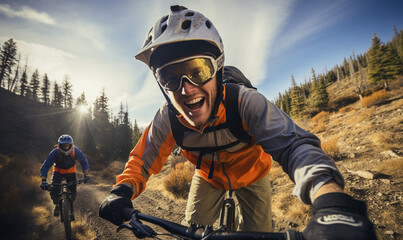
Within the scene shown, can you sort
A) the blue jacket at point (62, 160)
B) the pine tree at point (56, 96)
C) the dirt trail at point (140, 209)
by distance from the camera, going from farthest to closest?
1. the pine tree at point (56, 96)
2. the blue jacket at point (62, 160)
3. the dirt trail at point (140, 209)

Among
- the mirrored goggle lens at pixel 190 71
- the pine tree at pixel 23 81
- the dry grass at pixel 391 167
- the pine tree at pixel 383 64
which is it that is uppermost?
the pine tree at pixel 23 81

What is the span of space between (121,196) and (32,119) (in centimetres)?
6974

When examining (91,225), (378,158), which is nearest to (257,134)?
(378,158)

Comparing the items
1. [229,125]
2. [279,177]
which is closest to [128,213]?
[229,125]

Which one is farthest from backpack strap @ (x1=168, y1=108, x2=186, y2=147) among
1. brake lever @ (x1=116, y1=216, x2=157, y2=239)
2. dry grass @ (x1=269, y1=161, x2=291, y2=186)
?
dry grass @ (x1=269, y1=161, x2=291, y2=186)

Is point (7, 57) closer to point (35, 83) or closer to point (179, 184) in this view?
point (35, 83)

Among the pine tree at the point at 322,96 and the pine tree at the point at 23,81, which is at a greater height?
the pine tree at the point at 23,81

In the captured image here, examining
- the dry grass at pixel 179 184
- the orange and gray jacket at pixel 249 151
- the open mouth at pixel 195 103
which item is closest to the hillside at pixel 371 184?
the dry grass at pixel 179 184

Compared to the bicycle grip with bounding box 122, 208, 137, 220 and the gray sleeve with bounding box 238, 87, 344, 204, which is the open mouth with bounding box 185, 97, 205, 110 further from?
the bicycle grip with bounding box 122, 208, 137, 220

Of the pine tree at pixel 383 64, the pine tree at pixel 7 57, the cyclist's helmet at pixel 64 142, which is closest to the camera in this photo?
the cyclist's helmet at pixel 64 142

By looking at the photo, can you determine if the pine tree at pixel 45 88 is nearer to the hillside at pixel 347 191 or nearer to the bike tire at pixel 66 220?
the hillside at pixel 347 191

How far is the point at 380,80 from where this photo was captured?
99.5 feet

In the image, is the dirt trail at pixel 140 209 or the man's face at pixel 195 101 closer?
the man's face at pixel 195 101

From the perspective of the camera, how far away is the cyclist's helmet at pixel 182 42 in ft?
7.02
